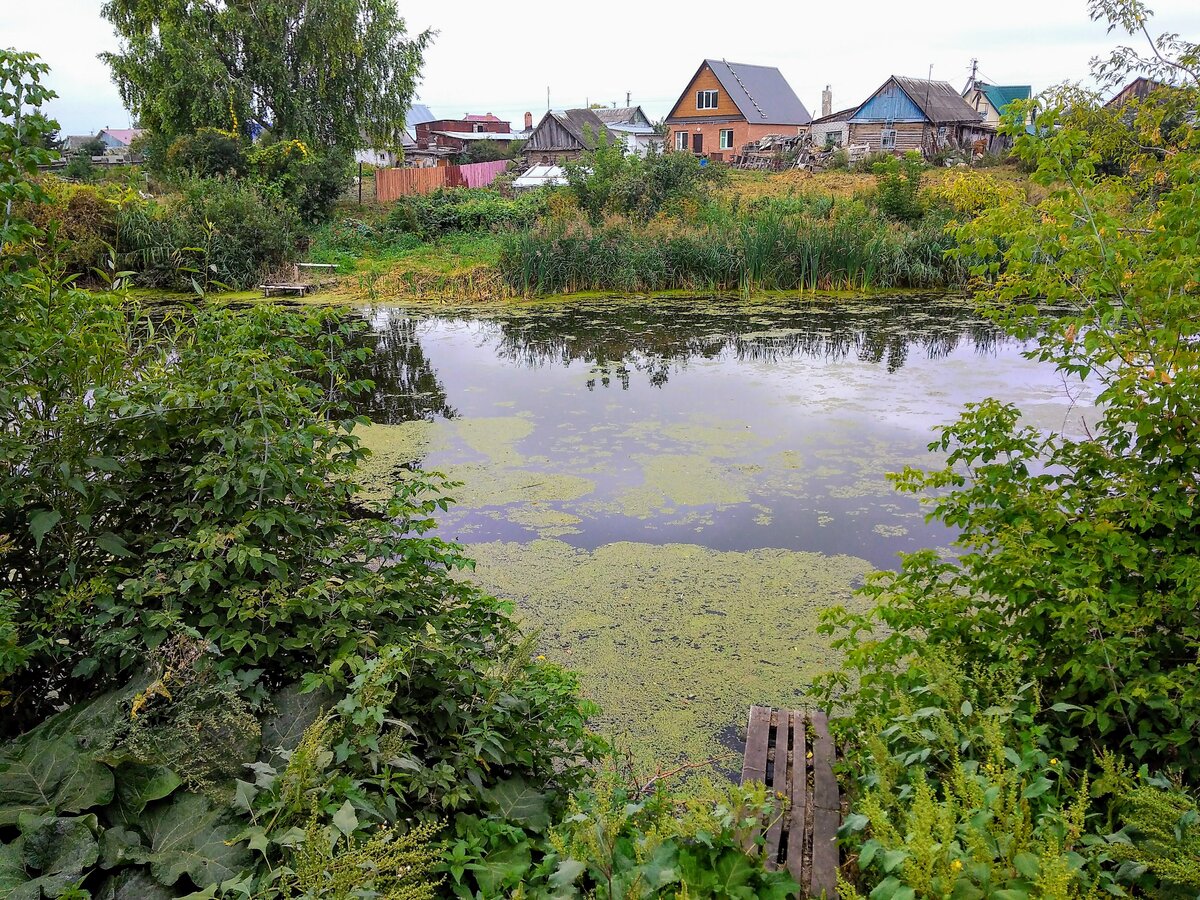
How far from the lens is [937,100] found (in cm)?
2783

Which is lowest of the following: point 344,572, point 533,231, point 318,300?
point 344,572

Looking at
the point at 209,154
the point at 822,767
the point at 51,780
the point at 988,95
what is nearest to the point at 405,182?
the point at 209,154

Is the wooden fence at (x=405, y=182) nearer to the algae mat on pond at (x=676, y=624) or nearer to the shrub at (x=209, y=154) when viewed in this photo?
the shrub at (x=209, y=154)

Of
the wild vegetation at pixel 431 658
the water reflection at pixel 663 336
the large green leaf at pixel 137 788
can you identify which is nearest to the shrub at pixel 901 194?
the water reflection at pixel 663 336

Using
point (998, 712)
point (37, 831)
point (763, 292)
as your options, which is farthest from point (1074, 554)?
point (763, 292)

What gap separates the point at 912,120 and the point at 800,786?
29618 mm

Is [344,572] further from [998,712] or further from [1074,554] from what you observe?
[1074,554]

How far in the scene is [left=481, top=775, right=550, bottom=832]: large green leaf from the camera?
173 centimetres

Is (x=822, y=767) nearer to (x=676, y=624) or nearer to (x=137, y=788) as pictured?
(x=676, y=624)

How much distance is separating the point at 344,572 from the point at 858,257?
34.4 feet

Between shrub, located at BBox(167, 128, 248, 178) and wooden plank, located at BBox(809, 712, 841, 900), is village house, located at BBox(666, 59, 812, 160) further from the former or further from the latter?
wooden plank, located at BBox(809, 712, 841, 900)

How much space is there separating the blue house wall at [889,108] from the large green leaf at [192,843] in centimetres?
3034

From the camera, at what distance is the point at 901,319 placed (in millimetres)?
9844

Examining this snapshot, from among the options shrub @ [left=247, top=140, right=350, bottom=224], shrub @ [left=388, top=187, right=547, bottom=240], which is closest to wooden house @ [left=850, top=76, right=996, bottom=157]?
shrub @ [left=388, top=187, right=547, bottom=240]
